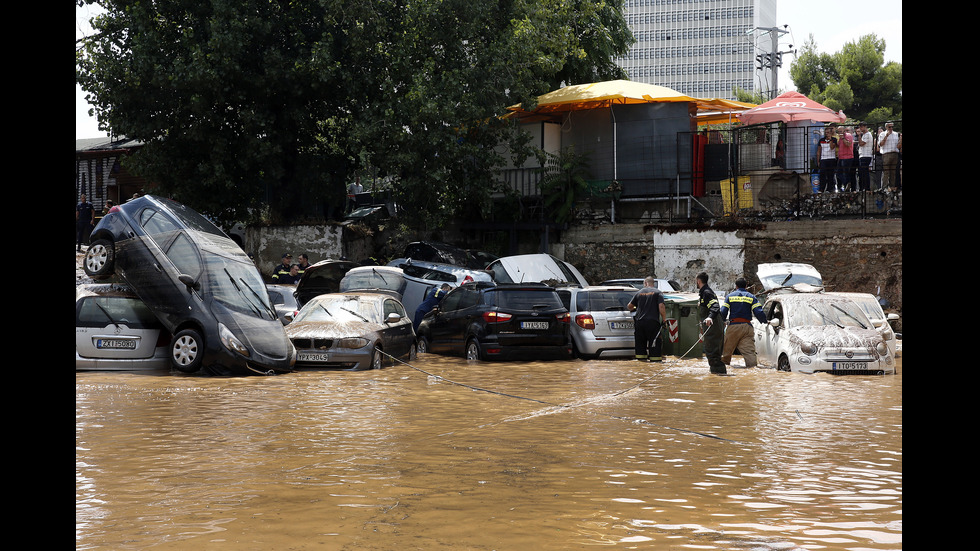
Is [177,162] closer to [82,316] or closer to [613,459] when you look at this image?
[82,316]

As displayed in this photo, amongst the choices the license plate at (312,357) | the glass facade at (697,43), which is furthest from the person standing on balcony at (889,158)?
the glass facade at (697,43)

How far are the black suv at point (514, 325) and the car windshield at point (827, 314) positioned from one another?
4133 millimetres

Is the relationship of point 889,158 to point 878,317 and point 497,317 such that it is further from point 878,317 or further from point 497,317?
point 497,317

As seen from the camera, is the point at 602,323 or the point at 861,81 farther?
the point at 861,81

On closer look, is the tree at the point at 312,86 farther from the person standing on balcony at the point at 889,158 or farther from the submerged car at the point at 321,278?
the person standing on balcony at the point at 889,158

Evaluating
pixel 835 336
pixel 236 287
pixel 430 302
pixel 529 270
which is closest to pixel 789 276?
pixel 529 270

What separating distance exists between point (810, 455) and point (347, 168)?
2367 centimetres

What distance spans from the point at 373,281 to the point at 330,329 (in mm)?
5864

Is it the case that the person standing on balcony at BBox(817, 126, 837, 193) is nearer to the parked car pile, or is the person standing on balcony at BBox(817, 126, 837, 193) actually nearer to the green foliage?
the green foliage

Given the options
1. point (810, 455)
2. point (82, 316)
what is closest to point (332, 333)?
point (82, 316)

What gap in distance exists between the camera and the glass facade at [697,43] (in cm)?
13088

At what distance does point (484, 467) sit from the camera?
24.8 ft

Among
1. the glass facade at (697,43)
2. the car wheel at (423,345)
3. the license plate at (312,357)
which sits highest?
the glass facade at (697,43)

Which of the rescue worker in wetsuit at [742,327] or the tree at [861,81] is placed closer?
the rescue worker in wetsuit at [742,327]
